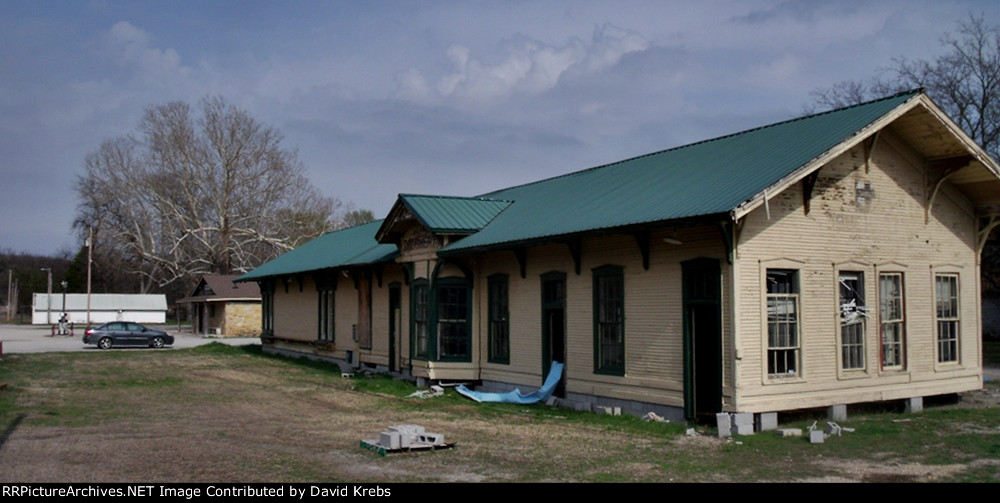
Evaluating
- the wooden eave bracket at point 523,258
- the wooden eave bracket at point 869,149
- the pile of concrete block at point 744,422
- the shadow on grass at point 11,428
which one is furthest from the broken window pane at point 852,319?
the shadow on grass at point 11,428

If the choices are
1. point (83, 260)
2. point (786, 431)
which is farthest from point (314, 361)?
point (83, 260)

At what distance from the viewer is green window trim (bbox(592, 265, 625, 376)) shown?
1596 centimetres

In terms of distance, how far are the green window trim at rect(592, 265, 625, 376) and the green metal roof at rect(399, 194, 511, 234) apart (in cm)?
471

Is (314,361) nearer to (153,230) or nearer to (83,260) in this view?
(153,230)

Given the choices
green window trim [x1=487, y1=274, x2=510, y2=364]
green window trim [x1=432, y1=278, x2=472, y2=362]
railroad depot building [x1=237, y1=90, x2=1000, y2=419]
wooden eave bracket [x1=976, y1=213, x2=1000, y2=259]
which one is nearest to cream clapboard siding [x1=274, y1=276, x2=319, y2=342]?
green window trim [x1=432, y1=278, x2=472, y2=362]

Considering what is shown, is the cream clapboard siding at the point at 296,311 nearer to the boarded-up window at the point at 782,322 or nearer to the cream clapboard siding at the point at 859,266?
the boarded-up window at the point at 782,322

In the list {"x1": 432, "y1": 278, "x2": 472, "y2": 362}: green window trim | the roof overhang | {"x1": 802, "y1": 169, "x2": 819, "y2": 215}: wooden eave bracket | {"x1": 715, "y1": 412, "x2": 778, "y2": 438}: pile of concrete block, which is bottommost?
{"x1": 715, "y1": 412, "x2": 778, "y2": 438}: pile of concrete block

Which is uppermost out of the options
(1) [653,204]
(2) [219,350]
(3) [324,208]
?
(3) [324,208]

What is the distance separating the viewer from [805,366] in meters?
14.2

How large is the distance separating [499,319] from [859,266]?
8004mm

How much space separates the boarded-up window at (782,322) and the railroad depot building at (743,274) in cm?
3

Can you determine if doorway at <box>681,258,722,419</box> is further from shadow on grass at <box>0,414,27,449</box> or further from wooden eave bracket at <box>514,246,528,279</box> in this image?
shadow on grass at <box>0,414,27,449</box>

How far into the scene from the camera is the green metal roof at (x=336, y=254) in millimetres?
25609
